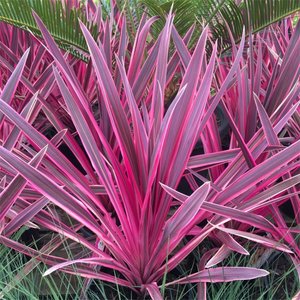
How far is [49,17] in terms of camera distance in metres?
1.51

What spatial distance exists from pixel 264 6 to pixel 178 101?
731 millimetres

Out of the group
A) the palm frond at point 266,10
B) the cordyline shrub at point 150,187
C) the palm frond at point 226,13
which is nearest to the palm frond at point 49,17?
the palm frond at point 226,13

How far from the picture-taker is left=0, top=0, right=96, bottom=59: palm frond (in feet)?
4.81

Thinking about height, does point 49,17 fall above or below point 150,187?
above

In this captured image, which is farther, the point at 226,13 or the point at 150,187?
the point at 226,13

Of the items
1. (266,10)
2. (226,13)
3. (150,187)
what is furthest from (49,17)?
(150,187)

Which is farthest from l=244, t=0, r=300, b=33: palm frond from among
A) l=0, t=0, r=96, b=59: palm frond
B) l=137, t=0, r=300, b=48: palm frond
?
l=0, t=0, r=96, b=59: palm frond

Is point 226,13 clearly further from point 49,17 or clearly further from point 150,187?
point 150,187

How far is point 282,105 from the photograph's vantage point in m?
1.21

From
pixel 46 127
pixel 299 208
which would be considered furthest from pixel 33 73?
pixel 299 208

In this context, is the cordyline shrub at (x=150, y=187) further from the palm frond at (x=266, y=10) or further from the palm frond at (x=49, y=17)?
the palm frond at (x=266, y=10)

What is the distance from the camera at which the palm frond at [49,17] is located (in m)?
1.47

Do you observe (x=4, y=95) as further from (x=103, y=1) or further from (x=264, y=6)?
(x=103, y=1)

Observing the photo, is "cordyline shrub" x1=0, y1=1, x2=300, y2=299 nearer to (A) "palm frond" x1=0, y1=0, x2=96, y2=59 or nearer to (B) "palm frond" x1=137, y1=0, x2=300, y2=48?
(A) "palm frond" x1=0, y1=0, x2=96, y2=59
